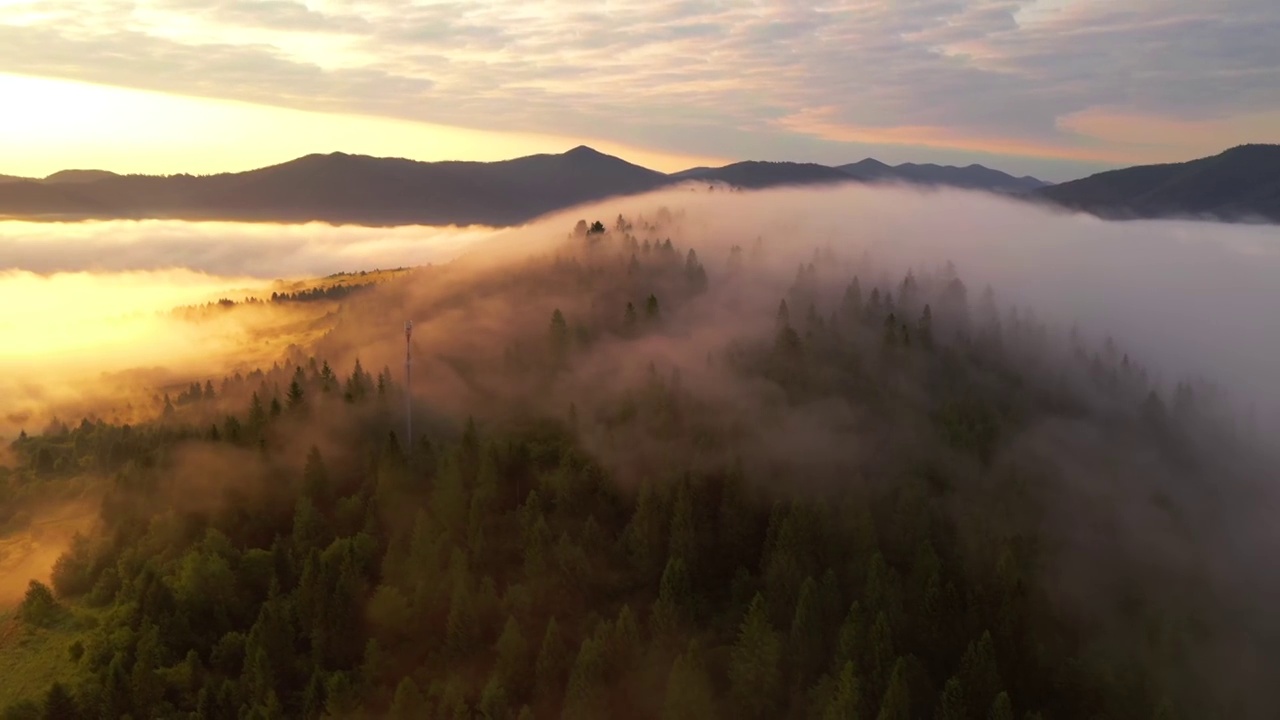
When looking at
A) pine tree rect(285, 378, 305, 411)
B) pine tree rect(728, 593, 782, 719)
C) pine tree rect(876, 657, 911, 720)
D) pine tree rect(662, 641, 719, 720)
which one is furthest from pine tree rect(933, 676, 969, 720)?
pine tree rect(285, 378, 305, 411)

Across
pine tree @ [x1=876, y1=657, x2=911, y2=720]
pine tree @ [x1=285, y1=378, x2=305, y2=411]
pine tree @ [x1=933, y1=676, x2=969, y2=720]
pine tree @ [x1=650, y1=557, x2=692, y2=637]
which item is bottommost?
pine tree @ [x1=933, y1=676, x2=969, y2=720]

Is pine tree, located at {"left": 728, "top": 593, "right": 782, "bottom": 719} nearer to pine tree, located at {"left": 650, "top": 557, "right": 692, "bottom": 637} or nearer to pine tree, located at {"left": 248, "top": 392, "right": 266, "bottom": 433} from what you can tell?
pine tree, located at {"left": 650, "top": 557, "right": 692, "bottom": 637}

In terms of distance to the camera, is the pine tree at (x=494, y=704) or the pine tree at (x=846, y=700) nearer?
the pine tree at (x=846, y=700)

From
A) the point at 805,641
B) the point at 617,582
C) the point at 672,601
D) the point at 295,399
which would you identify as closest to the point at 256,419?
the point at 295,399

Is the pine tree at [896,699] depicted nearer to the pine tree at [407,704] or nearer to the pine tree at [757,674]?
the pine tree at [757,674]

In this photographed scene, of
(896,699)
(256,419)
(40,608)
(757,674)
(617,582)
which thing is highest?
(256,419)

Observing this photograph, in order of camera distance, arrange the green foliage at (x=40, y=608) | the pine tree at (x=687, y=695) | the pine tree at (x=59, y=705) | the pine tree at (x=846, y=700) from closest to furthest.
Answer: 1. the pine tree at (x=846, y=700)
2. the pine tree at (x=687, y=695)
3. the pine tree at (x=59, y=705)
4. the green foliage at (x=40, y=608)

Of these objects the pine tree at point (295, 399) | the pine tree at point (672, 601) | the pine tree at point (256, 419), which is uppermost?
the pine tree at point (295, 399)

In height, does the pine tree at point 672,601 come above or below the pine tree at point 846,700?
above

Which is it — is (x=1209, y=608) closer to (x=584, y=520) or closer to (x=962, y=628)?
(x=962, y=628)

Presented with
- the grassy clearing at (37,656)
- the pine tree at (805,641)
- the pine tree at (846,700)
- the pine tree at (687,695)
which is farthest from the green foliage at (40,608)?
the pine tree at (846,700)

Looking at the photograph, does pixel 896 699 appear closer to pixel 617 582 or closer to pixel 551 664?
pixel 551 664

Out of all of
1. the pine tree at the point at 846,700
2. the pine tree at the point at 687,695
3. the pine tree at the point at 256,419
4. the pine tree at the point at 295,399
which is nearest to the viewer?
the pine tree at the point at 846,700
